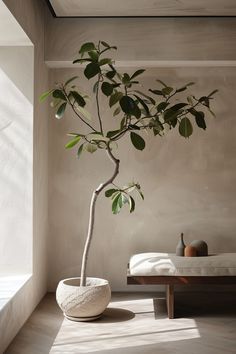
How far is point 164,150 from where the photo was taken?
5.31 meters

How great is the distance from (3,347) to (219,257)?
6.20 ft

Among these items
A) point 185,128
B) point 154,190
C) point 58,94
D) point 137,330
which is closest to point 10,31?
point 58,94

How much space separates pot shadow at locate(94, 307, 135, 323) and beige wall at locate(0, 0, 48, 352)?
59 cm

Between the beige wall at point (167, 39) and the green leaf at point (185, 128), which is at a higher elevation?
the beige wall at point (167, 39)

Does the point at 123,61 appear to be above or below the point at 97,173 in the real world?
above

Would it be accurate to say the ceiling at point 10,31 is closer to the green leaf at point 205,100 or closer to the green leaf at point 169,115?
the green leaf at point 169,115

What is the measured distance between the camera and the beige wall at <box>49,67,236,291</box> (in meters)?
5.30

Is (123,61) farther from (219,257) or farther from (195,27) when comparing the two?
(219,257)

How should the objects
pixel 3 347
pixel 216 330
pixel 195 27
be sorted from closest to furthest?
pixel 3 347 → pixel 216 330 → pixel 195 27

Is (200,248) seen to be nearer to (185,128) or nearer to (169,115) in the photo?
(185,128)

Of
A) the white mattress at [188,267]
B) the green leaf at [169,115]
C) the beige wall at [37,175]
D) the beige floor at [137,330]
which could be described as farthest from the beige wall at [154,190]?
the green leaf at [169,115]

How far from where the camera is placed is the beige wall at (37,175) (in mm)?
3908

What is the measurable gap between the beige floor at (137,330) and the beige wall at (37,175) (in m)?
0.13

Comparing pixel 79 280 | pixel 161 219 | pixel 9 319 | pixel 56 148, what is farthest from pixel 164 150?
pixel 9 319
